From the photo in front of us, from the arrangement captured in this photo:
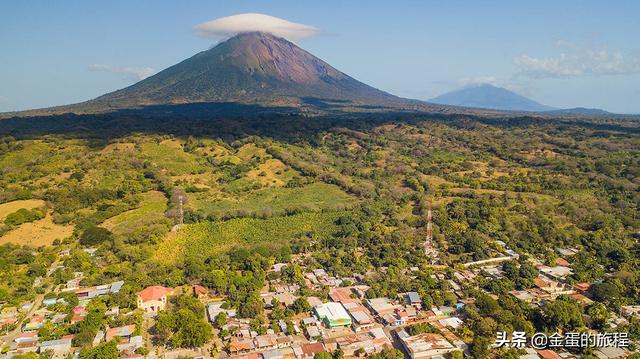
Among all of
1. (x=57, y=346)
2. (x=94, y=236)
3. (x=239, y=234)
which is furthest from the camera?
(x=239, y=234)

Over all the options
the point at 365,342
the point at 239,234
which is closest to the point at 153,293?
the point at 239,234

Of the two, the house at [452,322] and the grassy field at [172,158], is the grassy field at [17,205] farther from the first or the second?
the house at [452,322]

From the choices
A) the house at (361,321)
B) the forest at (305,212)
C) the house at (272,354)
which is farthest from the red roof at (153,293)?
the house at (361,321)

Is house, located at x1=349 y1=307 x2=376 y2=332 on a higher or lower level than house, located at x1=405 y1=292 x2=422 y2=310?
lower

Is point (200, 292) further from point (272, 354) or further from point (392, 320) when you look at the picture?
point (392, 320)

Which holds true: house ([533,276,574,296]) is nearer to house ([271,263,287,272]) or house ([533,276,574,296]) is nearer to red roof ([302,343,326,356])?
red roof ([302,343,326,356])

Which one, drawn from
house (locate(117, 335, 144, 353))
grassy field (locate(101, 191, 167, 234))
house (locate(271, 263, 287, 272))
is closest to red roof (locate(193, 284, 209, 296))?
house (locate(271, 263, 287, 272))
